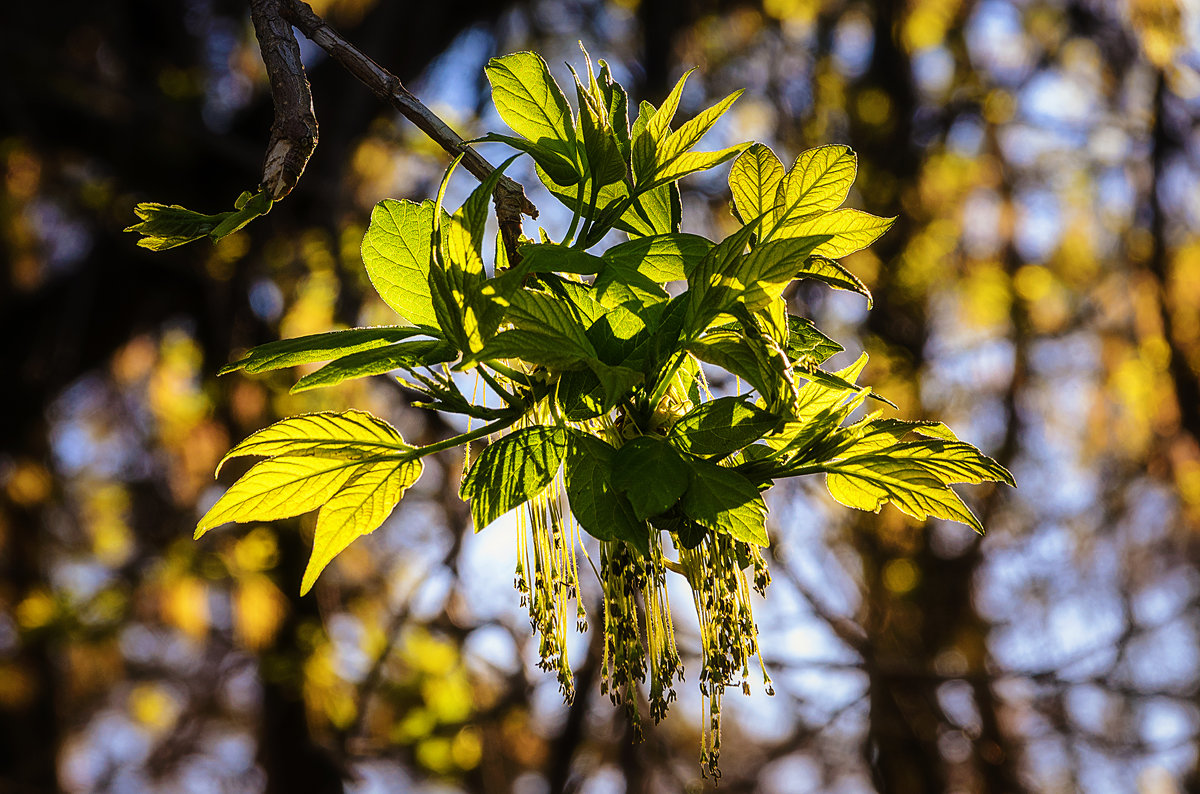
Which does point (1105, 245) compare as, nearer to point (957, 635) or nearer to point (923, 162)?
point (923, 162)

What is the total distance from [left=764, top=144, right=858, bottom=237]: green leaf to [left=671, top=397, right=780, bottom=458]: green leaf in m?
0.14

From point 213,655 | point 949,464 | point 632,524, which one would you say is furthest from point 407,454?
point 213,655

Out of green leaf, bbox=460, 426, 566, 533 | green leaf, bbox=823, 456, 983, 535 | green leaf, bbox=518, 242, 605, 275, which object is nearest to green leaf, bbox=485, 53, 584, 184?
green leaf, bbox=518, 242, 605, 275

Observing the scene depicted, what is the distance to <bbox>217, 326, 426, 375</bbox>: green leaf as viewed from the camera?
0.63 m

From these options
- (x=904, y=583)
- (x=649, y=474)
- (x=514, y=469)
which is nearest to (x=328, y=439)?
(x=514, y=469)

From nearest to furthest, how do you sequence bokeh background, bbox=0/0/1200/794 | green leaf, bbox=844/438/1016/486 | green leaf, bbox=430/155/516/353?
green leaf, bbox=430/155/516/353 < green leaf, bbox=844/438/1016/486 < bokeh background, bbox=0/0/1200/794

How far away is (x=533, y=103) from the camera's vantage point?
693 millimetres

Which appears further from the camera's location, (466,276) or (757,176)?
(757,176)

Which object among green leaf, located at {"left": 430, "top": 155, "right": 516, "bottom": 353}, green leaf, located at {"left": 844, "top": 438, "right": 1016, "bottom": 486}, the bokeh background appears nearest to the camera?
green leaf, located at {"left": 430, "top": 155, "right": 516, "bottom": 353}

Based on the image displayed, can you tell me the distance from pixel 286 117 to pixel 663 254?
32 centimetres

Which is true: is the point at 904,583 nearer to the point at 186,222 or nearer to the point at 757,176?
the point at 757,176

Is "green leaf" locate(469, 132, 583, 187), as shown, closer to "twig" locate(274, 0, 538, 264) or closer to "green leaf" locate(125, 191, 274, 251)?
"twig" locate(274, 0, 538, 264)

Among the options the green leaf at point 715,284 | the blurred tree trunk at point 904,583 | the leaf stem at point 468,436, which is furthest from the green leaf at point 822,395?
the blurred tree trunk at point 904,583

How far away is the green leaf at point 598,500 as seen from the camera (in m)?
0.63
